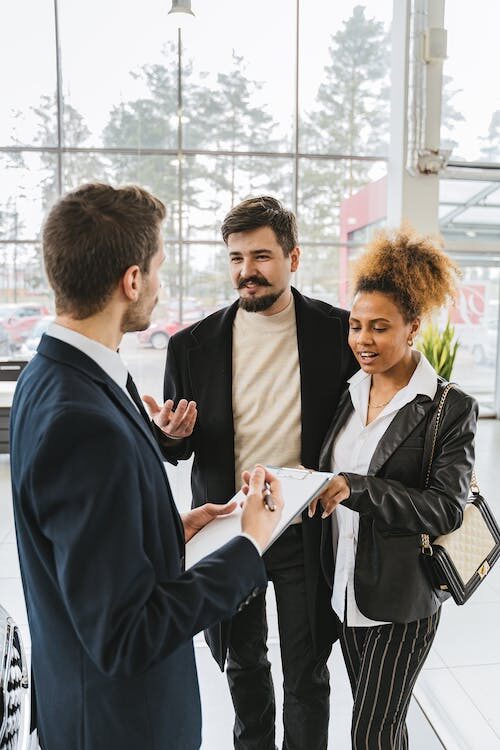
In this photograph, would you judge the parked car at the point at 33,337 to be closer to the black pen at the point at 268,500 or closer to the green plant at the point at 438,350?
the green plant at the point at 438,350

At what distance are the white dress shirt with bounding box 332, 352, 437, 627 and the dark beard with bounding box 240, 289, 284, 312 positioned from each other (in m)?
0.34

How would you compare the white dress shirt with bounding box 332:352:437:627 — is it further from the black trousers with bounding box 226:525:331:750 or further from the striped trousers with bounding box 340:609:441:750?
the black trousers with bounding box 226:525:331:750

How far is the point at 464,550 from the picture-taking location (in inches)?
58.5

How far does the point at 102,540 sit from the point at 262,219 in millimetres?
1177

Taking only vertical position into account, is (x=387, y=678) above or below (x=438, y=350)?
below

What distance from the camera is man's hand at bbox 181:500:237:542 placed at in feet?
4.12

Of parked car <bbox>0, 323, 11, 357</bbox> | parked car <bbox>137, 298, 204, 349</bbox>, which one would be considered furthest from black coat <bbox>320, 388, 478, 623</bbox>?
parked car <bbox>0, 323, 11, 357</bbox>

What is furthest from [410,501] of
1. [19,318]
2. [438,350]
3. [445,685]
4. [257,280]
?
[19,318]

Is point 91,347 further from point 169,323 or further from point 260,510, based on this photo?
point 169,323

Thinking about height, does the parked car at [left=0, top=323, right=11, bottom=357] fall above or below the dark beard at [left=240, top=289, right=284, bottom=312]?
below

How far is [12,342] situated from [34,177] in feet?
7.57

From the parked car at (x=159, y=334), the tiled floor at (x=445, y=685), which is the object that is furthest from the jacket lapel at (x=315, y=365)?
the parked car at (x=159, y=334)

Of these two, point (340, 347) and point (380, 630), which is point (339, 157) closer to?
point (340, 347)

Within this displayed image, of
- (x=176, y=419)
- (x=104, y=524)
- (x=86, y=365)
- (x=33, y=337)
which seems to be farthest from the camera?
(x=33, y=337)
